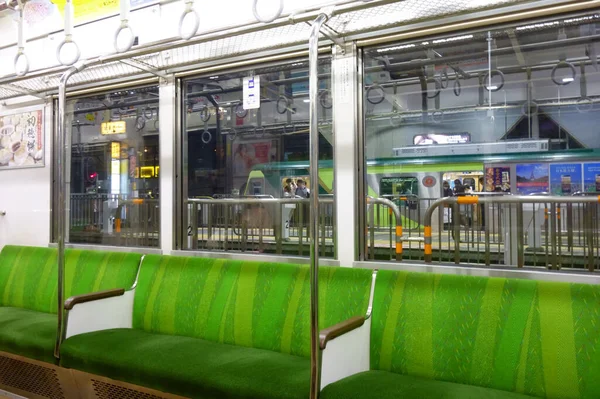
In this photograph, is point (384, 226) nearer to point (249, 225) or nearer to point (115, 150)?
point (249, 225)

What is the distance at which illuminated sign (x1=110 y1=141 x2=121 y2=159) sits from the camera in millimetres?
4621

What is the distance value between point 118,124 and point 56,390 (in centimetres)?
238

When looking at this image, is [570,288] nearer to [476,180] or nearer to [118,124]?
[476,180]

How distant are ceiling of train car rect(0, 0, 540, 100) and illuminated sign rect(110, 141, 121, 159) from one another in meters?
0.60

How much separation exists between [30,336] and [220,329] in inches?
48.9

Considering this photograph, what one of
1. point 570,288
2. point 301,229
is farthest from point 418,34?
point 301,229

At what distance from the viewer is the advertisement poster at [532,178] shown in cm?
443

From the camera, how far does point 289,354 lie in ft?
9.27

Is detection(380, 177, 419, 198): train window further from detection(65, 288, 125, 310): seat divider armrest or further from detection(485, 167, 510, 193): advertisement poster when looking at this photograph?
detection(65, 288, 125, 310): seat divider armrest

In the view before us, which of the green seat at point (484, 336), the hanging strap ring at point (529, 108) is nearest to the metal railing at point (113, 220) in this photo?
the green seat at point (484, 336)

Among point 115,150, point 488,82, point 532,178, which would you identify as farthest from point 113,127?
point 488,82

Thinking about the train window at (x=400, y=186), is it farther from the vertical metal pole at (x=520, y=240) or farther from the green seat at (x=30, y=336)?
the green seat at (x=30, y=336)

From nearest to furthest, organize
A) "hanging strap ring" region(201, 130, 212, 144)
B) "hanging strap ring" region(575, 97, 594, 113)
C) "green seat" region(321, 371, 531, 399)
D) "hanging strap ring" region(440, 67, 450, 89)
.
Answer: "green seat" region(321, 371, 531, 399) → "hanging strap ring" region(201, 130, 212, 144) → "hanging strap ring" region(575, 97, 594, 113) → "hanging strap ring" region(440, 67, 450, 89)

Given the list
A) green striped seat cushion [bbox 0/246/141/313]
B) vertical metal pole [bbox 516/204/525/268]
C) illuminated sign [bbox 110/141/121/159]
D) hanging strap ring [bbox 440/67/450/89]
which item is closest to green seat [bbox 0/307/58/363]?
green striped seat cushion [bbox 0/246/141/313]
